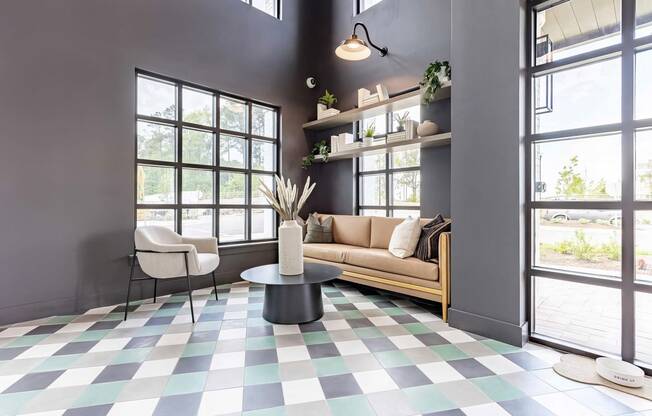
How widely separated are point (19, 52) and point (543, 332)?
4.83 m

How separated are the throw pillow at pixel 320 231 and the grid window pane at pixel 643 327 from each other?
3.15 m

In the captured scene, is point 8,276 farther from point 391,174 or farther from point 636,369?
point 636,369

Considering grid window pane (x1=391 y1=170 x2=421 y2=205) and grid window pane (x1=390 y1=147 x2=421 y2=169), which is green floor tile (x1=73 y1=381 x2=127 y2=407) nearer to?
grid window pane (x1=391 y1=170 x2=421 y2=205)

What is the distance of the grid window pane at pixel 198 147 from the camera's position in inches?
150

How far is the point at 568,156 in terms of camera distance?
2.27m

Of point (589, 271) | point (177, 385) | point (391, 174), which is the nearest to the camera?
point (177, 385)

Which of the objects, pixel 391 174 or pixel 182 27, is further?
pixel 391 174

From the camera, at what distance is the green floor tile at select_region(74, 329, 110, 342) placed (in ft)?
7.83

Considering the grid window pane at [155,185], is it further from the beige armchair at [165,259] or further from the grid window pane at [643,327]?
the grid window pane at [643,327]

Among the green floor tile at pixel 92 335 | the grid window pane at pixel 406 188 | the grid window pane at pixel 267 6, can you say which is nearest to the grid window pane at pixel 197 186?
the green floor tile at pixel 92 335

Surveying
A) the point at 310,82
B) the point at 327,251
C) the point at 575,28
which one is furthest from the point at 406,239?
the point at 310,82

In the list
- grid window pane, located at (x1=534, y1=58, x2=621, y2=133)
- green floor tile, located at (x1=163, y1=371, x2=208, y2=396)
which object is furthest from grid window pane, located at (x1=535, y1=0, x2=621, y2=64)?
green floor tile, located at (x1=163, y1=371, x2=208, y2=396)

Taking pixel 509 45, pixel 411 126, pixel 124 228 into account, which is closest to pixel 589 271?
pixel 509 45

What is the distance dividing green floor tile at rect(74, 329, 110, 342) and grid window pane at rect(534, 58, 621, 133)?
3.72 meters
